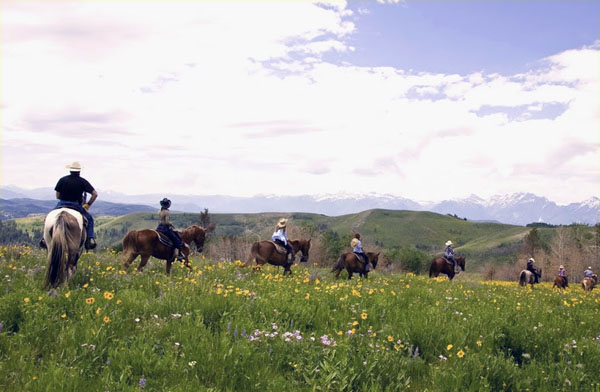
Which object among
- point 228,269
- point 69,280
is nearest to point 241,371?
point 69,280

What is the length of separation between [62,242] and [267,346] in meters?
5.94

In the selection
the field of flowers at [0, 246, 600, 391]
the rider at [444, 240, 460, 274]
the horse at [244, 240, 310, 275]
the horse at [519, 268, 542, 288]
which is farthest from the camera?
the horse at [519, 268, 542, 288]

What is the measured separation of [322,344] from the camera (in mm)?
6039

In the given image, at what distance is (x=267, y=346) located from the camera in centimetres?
583

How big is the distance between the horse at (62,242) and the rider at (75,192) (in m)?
0.30

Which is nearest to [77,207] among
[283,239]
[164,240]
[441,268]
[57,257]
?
[57,257]

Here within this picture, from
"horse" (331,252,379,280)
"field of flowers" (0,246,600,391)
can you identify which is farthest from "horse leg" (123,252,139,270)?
"horse" (331,252,379,280)

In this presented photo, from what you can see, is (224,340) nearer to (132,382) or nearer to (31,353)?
(132,382)

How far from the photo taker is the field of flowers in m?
4.96

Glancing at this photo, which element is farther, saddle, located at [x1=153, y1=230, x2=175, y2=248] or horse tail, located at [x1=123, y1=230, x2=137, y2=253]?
saddle, located at [x1=153, y1=230, x2=175, y2=248]

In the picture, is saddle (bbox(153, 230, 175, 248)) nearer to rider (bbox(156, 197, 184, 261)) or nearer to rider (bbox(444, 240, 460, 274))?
rider (bbox(156, 197, 184, 261))

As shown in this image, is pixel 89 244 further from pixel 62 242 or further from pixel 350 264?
pixel 350 264

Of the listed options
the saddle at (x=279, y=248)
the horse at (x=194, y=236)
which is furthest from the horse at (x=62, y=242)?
the saddle at (x=279, y=248)

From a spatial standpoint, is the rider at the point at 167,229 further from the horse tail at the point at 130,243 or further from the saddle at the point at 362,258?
the saddle at the point at 362,258
